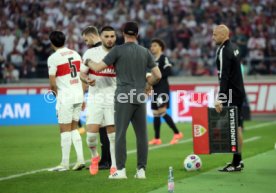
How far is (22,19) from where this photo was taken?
28.3 meters

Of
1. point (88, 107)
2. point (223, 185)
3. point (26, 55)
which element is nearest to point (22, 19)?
point (26, 55)

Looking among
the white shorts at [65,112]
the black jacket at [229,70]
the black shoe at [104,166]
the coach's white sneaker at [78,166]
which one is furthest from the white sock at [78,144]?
the black jacket at [229,70]

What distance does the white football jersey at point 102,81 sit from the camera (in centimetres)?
1288

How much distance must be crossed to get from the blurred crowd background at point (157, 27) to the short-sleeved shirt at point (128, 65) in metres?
15.3

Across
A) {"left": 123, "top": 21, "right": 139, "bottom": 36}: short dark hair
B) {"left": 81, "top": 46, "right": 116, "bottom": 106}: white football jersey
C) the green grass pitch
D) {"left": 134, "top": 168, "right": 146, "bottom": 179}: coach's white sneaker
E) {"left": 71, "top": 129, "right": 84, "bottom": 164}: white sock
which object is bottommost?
the green grass pitch

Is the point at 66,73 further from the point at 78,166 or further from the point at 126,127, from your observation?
the point at 126,127

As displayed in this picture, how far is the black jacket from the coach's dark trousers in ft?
5.03

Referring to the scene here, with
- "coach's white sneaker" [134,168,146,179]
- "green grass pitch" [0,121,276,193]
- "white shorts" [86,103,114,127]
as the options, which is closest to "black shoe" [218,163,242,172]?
"green grass pitch" [0,121,276,193]

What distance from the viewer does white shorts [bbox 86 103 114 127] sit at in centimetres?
1293

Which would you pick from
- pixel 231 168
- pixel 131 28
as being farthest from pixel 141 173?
pixel 131 28

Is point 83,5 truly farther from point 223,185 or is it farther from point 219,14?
point 223,185

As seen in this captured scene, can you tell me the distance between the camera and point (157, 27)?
95.5 feet

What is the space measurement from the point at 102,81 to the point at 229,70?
209 centimetres

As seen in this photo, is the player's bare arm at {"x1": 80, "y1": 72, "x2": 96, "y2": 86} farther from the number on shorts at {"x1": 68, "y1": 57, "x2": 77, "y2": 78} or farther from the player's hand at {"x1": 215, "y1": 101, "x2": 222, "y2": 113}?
the player's hand at {"x1": 215, "y1": 101, "x2": 222, "y2": 113}
